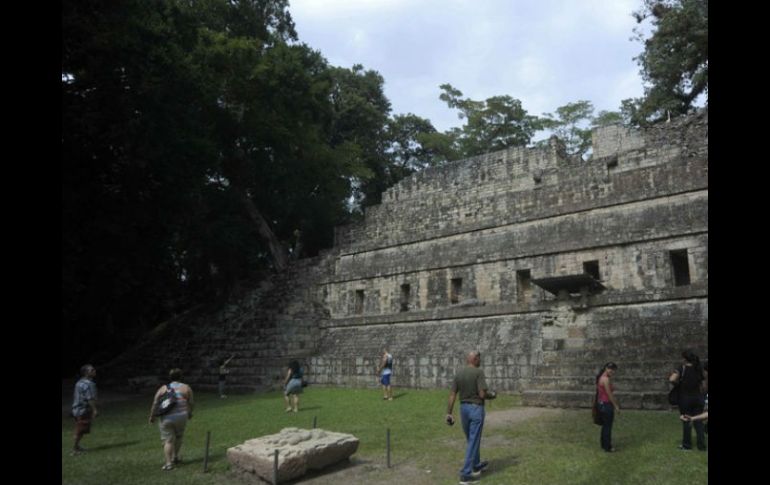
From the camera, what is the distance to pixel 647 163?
687 inches

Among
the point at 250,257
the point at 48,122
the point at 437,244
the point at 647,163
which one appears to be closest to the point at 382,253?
the point at 437,244

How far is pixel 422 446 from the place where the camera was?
9.16 m

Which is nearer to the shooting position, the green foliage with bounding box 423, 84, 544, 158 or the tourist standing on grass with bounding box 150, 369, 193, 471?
the tourist standing on grass with bounding box 150, 369, 193, 471

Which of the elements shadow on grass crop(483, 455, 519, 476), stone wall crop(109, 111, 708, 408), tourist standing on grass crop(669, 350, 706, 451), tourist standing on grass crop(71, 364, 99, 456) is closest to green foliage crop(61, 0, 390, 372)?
stone wall crop(109, 111, 708, 408)

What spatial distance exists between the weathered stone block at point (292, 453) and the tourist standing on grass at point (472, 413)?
1.82 m

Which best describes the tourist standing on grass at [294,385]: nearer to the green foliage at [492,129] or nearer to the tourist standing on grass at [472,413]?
the tourist standing on grass at [472,413]

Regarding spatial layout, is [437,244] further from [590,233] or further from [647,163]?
[647,163]

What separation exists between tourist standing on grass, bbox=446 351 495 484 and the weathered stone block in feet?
5.98

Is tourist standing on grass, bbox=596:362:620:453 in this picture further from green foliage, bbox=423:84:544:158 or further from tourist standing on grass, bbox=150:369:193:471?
green foliage, bbox=423:84:544:158

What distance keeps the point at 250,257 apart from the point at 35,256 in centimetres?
2522

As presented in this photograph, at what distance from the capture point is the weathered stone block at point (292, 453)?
7484 mm

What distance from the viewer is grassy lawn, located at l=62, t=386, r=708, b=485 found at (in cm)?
728

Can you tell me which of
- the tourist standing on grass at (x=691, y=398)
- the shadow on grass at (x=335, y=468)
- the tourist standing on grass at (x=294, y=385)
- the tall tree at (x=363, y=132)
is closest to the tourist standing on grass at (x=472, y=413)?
the shadow on grass at (x=335, y=468)

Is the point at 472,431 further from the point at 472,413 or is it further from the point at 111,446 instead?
the point at 111,446
